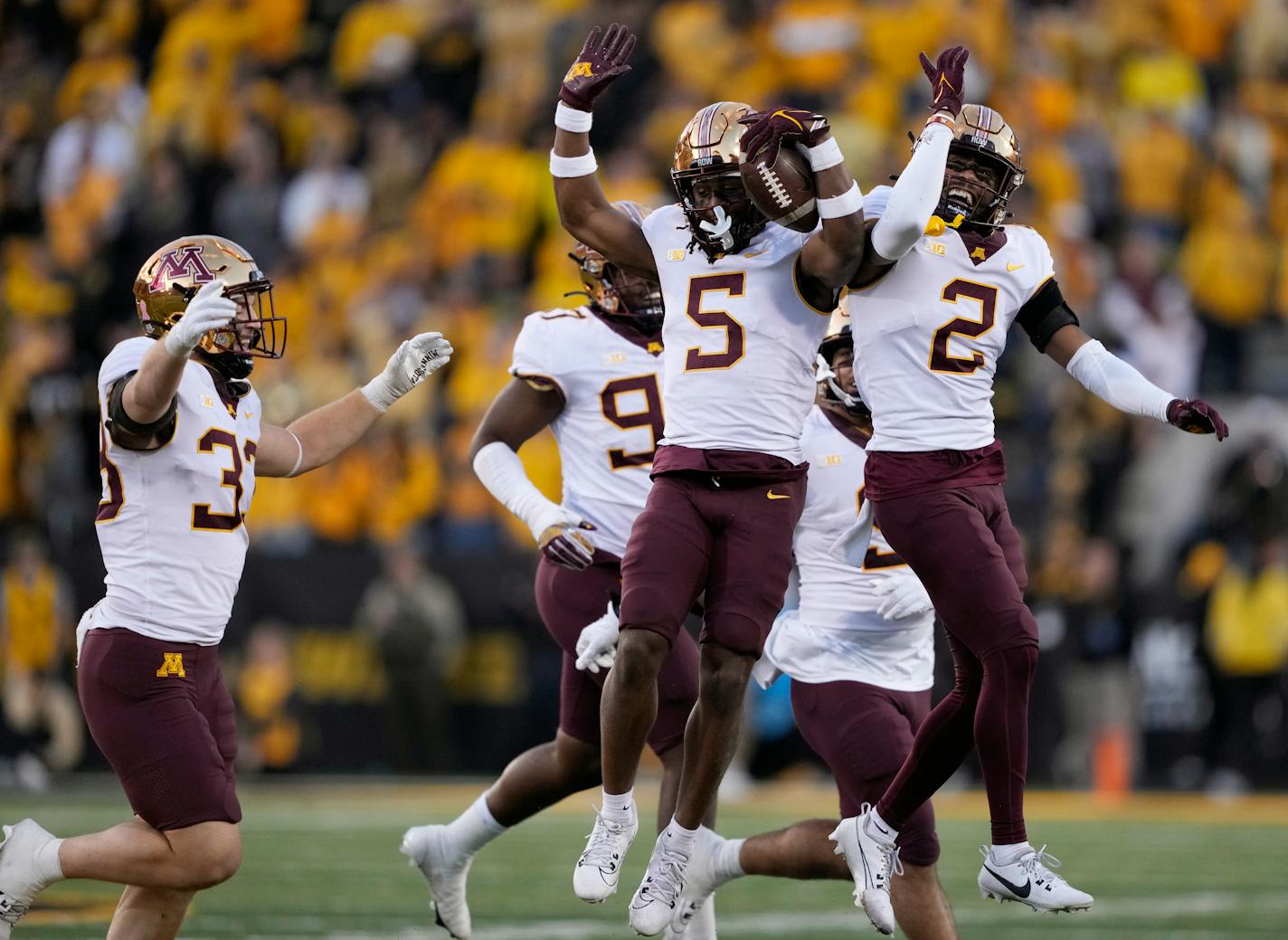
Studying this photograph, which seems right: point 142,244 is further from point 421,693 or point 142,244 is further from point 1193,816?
point 1193,816

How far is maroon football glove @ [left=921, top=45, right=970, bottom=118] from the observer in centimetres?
593

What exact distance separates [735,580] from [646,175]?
28.9ft

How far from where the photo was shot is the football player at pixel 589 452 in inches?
268

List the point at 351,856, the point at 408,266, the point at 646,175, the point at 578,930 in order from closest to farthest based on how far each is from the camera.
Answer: the point at 578,930 → the point at 351,856 → the point at 646,175 → the point at 408,266

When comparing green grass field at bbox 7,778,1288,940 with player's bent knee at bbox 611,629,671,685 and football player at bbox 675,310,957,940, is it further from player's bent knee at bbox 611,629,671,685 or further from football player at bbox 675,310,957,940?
player's bent knee at bbox 611,629,671,685

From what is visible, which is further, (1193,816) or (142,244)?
(142,244)

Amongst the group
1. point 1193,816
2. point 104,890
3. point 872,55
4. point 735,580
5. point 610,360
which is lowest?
point 1193,816

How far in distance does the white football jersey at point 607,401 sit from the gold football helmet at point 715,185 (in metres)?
0.90

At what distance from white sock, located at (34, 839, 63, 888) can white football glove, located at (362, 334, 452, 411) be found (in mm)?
1633

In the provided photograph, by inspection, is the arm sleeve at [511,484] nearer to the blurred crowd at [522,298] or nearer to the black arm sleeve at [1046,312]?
the black arm sleeve at [1046,312]

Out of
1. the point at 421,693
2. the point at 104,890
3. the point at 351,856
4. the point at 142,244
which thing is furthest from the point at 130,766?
the point at 142,244

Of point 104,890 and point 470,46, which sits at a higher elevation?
point 470,46

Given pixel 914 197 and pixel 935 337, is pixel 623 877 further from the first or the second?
pixel 914 197

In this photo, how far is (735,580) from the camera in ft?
19.3
